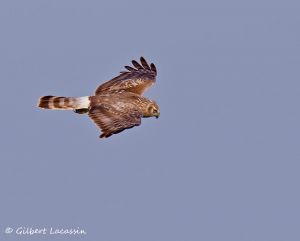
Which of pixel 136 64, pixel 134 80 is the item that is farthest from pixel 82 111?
pixel 136 64

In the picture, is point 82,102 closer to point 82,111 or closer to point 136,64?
point 82,111

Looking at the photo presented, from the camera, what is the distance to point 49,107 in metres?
23.6

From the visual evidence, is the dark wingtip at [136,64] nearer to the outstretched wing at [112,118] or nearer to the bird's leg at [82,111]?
the bird's leg at [82,111]

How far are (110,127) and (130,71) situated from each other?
461cm

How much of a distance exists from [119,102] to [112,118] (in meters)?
1.05

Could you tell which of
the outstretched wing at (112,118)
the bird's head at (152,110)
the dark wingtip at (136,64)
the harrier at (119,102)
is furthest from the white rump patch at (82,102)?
the dark wingtip at (136,64)

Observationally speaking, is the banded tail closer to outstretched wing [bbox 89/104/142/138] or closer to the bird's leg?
the bird's leg

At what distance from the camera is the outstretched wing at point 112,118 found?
2117cm

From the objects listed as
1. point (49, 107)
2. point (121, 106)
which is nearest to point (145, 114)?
point (121, 106)

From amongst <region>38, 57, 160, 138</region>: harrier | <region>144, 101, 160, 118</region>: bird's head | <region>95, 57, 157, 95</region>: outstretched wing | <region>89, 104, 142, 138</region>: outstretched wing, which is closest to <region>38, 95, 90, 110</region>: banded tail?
<region>38, 57, 160, 138</region>: harrier

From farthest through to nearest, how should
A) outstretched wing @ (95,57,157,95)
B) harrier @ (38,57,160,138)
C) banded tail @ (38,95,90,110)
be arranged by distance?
outstretched wing @ (95,57,157,95)
banded tail @ (38,95,90,110)
harrier @ (38,57,160,138)

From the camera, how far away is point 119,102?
896 inches

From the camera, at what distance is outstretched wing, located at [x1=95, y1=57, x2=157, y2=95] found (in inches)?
963

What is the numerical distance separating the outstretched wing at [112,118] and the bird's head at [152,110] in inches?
28.6
